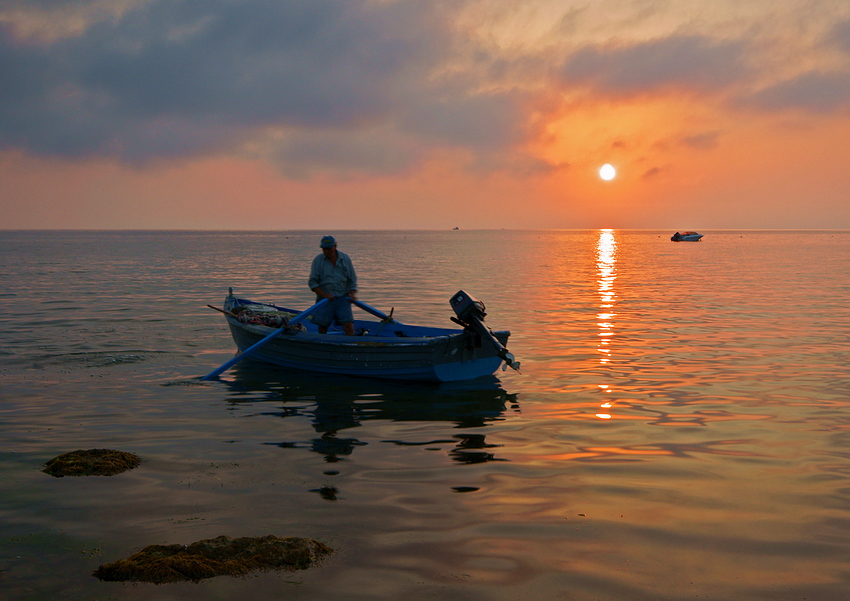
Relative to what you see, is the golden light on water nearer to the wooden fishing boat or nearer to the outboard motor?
the wooden fishing boat

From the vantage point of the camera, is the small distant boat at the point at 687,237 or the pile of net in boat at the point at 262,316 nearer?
the pile of net in boat at the point at 262,316

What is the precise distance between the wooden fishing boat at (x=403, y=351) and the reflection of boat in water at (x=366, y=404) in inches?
10.2

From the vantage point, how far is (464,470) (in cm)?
848

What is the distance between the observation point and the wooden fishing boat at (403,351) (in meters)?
13.4

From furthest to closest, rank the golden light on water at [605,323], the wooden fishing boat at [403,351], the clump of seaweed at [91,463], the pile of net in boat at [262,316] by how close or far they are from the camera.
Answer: the pile of net in boat at [262,316] < the wooden fishing boat at [403,351] < the golden light on water at [605,323] < the clump of seaweed at [91,463]

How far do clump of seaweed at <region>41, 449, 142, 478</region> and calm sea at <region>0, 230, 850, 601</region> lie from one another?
0.17 m

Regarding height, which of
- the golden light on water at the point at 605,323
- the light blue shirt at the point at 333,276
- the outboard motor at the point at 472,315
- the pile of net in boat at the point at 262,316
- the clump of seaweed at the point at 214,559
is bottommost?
the clump of seaweed at the point at 214,559

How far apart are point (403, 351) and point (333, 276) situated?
2.48 meters

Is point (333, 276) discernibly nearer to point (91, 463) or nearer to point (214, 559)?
point (91, 463)

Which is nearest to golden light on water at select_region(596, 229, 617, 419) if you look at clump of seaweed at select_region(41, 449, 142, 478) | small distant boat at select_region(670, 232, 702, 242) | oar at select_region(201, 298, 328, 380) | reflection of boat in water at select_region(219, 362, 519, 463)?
reflection of boat in water at select_region(219, 362, 519, 463)

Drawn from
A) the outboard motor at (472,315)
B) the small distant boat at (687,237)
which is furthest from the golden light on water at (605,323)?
the small distant boat at (687,237)

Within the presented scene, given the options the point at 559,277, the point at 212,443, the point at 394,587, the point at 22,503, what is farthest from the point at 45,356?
the point at 559,277

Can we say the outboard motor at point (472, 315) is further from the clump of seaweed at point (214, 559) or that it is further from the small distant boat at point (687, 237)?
the small distant boat at point (687, 237)

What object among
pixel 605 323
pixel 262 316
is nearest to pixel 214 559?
pixel 262 316
